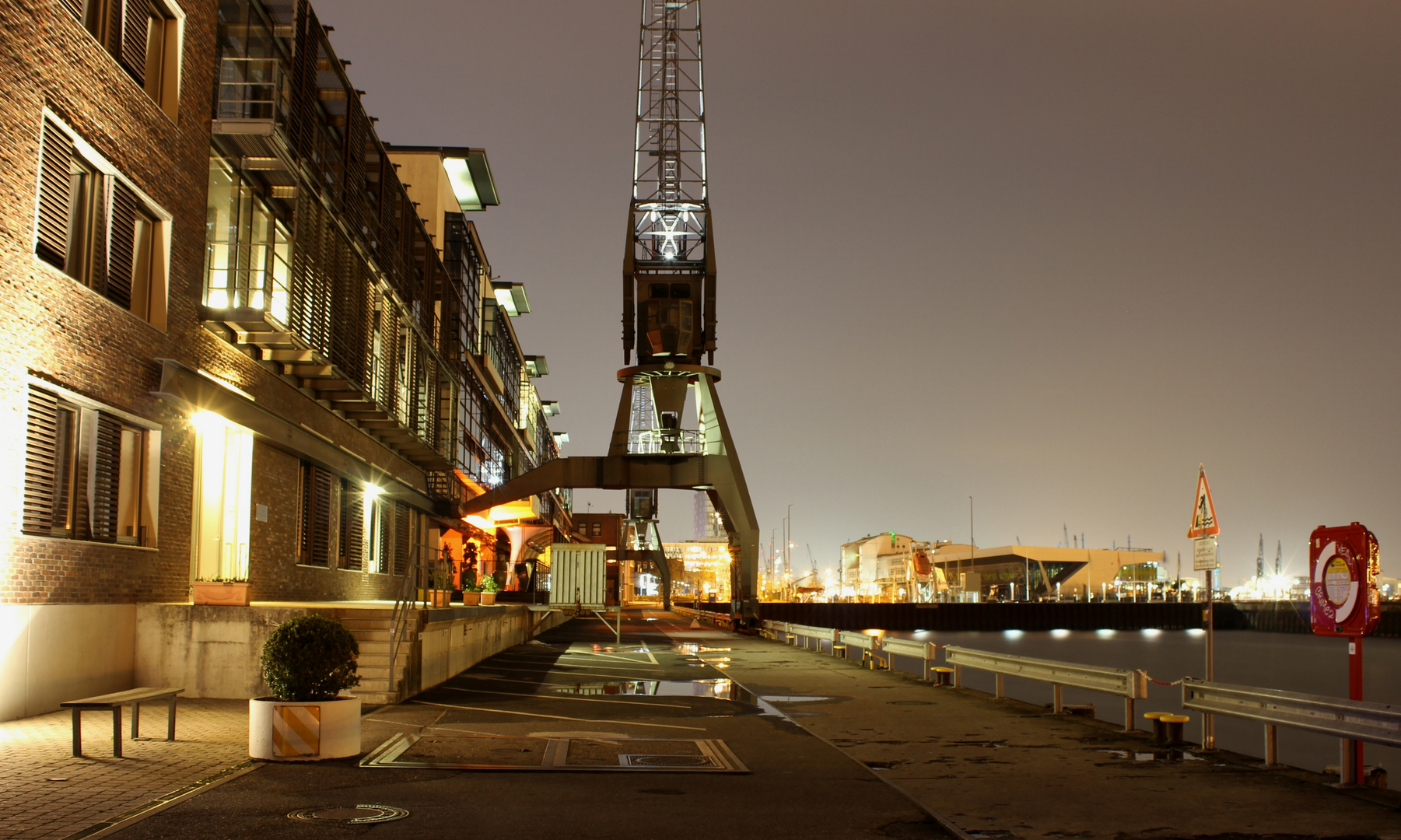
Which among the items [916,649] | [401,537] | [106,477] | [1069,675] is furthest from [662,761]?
[401,537]

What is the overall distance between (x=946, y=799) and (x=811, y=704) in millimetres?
8286

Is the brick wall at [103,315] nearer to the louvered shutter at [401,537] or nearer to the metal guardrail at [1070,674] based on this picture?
the metal guardrail at [1070,674]

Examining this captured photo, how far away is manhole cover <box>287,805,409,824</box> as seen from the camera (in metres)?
8.12

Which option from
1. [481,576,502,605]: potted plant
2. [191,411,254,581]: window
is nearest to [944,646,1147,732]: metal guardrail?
[191,411,254,581]: window

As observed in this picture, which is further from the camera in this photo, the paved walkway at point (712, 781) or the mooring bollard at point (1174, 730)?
the mooring bollard at point (1174, 730)

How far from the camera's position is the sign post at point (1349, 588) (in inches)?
428

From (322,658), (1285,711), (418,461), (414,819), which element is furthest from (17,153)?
(418,461)

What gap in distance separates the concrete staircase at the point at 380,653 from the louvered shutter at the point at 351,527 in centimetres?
1250

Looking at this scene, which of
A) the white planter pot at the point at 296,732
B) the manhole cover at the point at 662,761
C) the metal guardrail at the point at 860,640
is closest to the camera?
the white planter pot at the point at 296,732

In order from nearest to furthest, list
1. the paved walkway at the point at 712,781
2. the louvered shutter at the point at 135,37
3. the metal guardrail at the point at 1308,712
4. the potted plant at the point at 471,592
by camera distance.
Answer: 1. the paved walkway at the point at 712,781
2. the metal guardrail at the point at 1308,712
3. the louvered shutter at the point at 135,37
4. the potted plant at the point at 471,592

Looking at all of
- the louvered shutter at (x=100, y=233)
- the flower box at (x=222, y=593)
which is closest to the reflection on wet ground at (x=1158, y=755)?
the flower box at (x=222, y=593)

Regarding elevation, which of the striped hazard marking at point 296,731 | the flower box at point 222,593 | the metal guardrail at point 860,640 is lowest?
the metal guardrail at point 860,640

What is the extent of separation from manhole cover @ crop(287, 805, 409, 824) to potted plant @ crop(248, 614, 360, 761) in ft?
7.07

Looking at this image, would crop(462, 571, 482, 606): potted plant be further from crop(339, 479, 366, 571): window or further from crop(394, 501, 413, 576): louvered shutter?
crop(339, 479, 366, 571): window
